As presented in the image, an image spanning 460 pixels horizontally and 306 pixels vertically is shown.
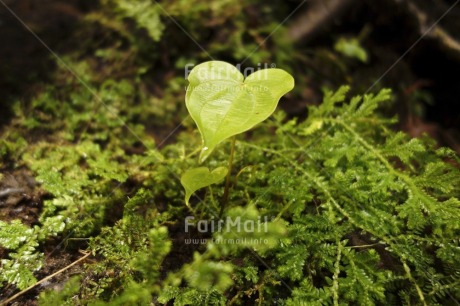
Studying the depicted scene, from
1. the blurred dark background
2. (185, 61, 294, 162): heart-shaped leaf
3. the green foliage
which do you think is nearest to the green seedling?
(185, 61, 294, 162): heart-shaped leaf

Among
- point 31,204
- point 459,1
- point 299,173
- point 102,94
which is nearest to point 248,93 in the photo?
point 299,173

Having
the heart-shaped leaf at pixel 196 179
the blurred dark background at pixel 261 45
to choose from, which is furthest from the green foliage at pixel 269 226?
the blurred dark background at pixel 261 45

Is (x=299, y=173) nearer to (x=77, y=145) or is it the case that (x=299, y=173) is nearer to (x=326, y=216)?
(x=326, y=216)

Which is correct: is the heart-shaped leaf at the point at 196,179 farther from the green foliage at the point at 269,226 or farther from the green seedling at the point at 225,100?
the green foliage at the point at 269,226

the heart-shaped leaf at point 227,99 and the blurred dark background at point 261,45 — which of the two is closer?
the heart-shaped leaf at point 227,99

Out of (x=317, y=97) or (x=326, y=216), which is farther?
(x=317, y=97)

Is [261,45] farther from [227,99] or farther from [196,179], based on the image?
[196,179]

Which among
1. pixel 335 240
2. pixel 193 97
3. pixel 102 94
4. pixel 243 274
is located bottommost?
pixel 243 274
